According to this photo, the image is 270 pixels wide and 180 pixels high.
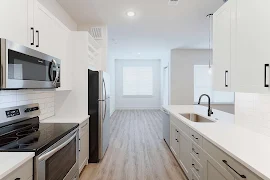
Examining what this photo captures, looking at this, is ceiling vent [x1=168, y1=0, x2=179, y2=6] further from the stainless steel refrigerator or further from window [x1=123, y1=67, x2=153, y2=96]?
window [x1=123, y1=67, x2=153, y2=96]

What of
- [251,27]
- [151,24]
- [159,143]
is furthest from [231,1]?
[159,143]

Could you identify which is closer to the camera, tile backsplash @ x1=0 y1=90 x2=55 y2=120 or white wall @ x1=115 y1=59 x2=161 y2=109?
tile backsplash @ x1=0 y1=90 x2=55 y2=120

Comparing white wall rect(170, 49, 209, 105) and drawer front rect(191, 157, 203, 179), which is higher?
white wall rect(170, 49, 209, 105)

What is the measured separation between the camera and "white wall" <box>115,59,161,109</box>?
1055 centimetres

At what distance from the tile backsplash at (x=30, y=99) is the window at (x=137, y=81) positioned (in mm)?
7540

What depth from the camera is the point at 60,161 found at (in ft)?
6.18

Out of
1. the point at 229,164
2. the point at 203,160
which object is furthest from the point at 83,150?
the point at 229,164

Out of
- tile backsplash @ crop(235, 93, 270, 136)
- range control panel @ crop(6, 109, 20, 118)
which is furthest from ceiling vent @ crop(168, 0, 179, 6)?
range control panel @ crop(6, 109, 20, 118)

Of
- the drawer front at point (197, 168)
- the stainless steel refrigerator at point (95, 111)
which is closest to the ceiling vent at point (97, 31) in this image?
the stainless steel refrigerator at point (95, 111)

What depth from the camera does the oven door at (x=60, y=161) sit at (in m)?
1.52

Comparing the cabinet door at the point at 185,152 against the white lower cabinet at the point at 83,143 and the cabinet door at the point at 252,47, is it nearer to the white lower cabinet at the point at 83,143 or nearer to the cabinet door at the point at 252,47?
the cabinet door at the point at 252,47

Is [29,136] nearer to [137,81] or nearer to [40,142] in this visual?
[40,142]

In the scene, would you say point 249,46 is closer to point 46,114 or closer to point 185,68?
point 46,114

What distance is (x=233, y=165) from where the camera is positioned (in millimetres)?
1412
